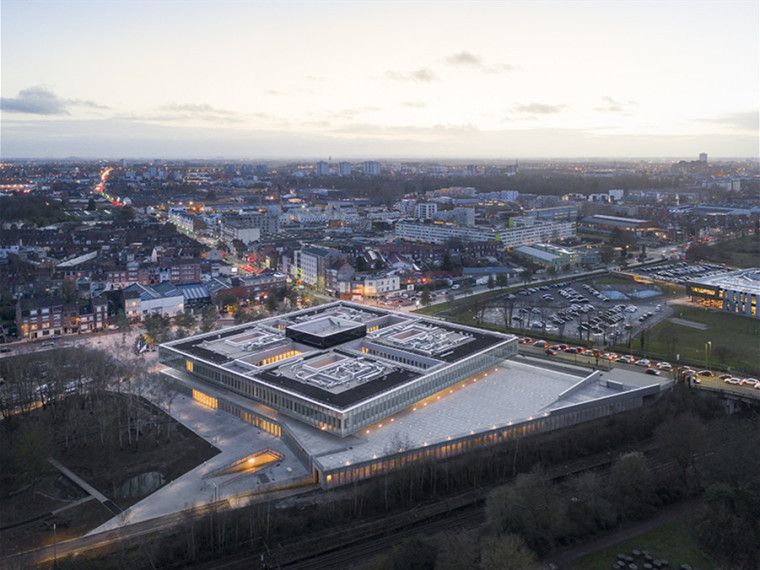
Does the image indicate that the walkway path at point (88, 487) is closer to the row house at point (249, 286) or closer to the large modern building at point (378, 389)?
the large modern building at point (378, 389)

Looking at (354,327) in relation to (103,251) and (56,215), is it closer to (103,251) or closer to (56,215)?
(103,251)

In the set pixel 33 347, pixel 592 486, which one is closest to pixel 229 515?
pixel 592 486

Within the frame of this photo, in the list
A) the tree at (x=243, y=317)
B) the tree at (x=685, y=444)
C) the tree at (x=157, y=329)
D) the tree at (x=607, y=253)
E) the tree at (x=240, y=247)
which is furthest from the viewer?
the tree at (x=240, y=247)

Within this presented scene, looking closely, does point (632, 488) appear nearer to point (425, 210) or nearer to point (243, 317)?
point (243, 317)

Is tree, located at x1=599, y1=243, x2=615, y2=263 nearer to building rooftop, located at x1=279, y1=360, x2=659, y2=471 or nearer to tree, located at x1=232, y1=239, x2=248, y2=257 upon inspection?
building rooftop, located at x1=279, y1=360, x2=659, y2=471

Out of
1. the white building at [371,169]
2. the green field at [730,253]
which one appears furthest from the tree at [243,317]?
the white building at [371,169]

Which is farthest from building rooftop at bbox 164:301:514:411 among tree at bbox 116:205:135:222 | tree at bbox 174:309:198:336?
tree at bbox 116:205:135:222
